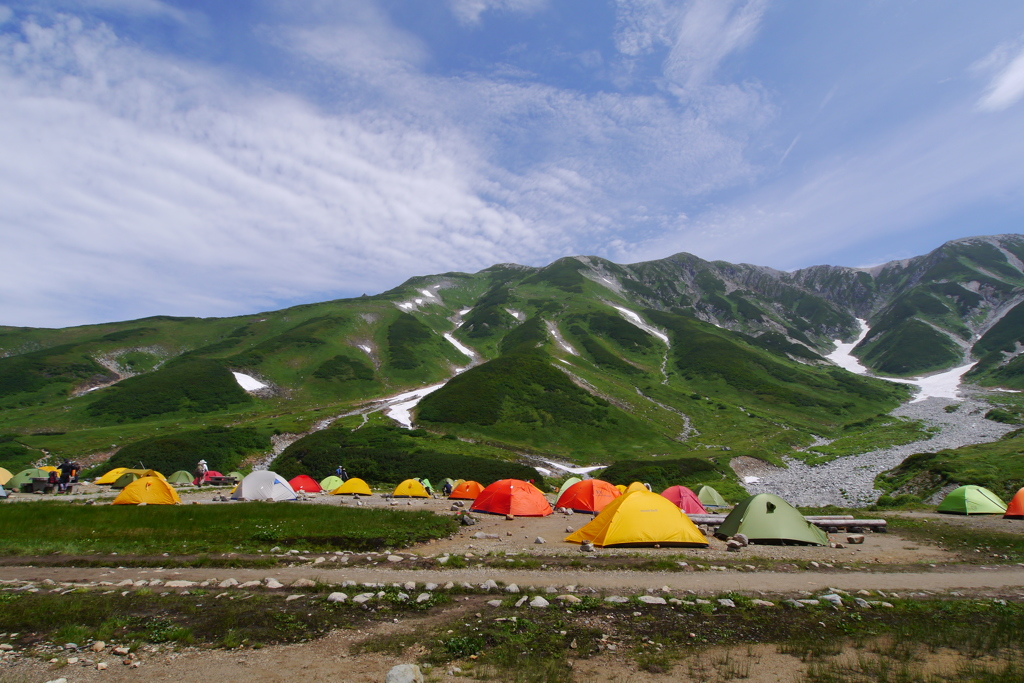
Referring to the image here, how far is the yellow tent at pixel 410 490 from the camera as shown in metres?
38.1

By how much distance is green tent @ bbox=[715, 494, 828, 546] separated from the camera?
18859mm

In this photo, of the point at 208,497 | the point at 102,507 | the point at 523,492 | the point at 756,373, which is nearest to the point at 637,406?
the point at 756,373

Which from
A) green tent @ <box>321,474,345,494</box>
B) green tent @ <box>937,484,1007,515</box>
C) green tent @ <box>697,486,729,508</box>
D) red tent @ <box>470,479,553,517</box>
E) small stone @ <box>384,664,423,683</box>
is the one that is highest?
small stone @ <box>384,664,423,683</box>

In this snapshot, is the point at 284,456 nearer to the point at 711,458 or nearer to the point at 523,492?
the point at 523,492

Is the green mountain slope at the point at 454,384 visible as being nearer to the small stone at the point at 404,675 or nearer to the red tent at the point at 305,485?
the red tent at the point at 305,485

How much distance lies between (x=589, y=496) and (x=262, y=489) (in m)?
22.0

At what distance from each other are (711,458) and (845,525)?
141ft

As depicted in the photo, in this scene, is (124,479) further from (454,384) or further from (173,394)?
(173,394)

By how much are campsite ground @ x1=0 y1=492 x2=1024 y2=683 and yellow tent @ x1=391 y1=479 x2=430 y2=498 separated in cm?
2206

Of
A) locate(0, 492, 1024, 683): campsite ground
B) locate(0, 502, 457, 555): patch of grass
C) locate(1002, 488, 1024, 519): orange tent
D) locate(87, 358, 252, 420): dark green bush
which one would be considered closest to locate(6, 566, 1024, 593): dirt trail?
locate(0, 492, 1024, 683): campsite ground

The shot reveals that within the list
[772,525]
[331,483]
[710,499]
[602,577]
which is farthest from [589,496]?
[331,483]

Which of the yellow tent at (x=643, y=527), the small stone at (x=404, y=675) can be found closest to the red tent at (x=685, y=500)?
the yellow tent at (x=643, y=527)

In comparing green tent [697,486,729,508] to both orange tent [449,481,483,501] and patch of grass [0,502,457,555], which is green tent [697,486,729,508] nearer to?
orange tent [449,481,483,501]

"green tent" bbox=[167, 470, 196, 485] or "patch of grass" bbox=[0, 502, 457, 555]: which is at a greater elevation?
"patch of grass" bbox=[0, 502, 457, 555]
